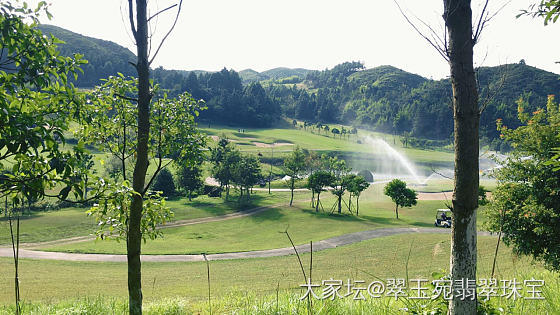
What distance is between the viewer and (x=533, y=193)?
14.6 m

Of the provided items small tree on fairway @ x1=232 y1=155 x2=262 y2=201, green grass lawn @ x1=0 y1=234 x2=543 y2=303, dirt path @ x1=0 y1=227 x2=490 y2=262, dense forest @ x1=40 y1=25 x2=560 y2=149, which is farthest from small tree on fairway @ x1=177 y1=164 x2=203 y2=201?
dense forest @ x1=40 y1=25 x2=560 y2=149

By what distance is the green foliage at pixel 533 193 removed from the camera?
13.8 m

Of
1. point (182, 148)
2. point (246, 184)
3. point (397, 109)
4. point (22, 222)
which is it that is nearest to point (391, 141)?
point (397, 109)

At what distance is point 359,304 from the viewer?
15.6 ft

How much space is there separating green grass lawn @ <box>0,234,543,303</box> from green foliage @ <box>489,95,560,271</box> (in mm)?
1951

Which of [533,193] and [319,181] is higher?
[533,193]

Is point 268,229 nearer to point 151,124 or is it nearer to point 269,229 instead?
point 269,229

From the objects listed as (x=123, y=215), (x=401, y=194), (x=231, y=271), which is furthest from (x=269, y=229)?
(x=123, y=215)

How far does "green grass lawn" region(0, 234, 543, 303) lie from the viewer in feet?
58.7

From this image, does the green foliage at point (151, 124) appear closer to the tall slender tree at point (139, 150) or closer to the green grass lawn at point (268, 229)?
the tall slender tree at point (139, 150)

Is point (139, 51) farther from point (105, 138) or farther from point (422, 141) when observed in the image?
point (422, 141)

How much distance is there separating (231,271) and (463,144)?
22.9 m

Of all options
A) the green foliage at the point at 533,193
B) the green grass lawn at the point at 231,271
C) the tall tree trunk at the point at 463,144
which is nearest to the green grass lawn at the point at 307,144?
the green grass lawn at the point at 231,271

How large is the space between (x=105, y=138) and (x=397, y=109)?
18290 cm
